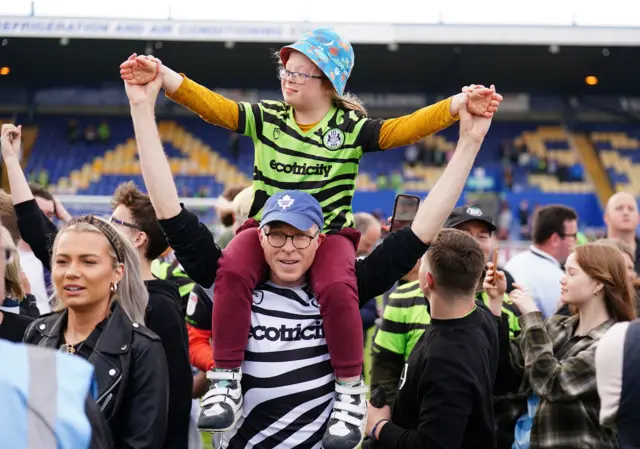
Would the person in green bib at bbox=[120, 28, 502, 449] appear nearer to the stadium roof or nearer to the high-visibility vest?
the high-visibility vest

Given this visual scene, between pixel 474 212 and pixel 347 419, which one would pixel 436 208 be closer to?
pixel 347 419

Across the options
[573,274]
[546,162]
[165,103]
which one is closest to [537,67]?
[546,162]

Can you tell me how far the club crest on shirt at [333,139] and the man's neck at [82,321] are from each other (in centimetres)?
99

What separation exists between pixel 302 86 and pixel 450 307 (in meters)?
1.06


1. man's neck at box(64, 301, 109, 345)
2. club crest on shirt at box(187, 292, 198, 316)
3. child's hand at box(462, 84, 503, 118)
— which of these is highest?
child's hand at box(462, 84, 503, 118)

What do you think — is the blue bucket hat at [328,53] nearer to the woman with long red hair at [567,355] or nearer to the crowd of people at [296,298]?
the crowd of people at [296,298]

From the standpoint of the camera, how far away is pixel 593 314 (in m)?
3.77

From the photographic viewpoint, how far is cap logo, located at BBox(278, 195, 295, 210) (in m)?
2.67

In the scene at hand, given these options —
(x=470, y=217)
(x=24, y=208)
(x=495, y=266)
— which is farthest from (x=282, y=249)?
(x=470, y=217)

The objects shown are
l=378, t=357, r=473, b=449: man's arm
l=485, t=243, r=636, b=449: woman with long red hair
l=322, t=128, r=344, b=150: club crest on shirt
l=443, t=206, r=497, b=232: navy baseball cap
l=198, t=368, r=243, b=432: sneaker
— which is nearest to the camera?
l=198, t=368, r=243, b=432: sneaker

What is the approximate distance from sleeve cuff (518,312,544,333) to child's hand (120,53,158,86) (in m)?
2.03

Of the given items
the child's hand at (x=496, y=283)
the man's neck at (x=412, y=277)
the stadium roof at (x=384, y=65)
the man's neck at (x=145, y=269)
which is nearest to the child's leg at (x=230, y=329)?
the man's neck at (x=145, y=269)

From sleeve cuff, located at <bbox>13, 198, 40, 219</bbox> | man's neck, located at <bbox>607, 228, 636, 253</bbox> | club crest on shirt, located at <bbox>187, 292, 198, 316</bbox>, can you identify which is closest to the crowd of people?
club crest on shirt, located at <bbox>187, 292, 198, 316</bbox>

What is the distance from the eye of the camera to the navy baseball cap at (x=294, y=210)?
8.64ft
